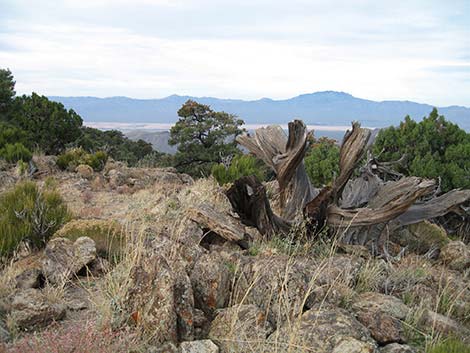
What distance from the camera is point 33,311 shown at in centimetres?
400

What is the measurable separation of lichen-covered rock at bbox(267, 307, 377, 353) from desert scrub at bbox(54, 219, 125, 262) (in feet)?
9.05

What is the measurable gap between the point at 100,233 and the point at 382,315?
3.63m

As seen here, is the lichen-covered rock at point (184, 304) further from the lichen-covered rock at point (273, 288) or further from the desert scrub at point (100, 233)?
the desert scrub at point (100, 233)

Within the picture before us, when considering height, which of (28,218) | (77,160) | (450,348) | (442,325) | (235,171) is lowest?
(442,325)

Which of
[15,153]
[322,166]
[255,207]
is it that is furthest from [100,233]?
[15,153]

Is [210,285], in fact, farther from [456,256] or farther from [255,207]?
[456,256]

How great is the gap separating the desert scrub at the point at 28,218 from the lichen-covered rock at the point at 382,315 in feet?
13.2

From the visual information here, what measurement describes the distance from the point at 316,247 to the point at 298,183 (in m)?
1.51

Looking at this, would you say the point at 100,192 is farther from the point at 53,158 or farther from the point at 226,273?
the point at 226,273

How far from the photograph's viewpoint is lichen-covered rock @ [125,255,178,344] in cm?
366

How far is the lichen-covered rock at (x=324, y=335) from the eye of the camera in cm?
332

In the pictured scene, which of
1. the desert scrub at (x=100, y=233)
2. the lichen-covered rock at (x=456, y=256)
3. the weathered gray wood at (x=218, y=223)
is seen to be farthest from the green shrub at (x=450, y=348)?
the lichen-covered rock at (x=456, y=256)

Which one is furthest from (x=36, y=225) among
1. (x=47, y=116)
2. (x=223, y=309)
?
(x=47, y=116)

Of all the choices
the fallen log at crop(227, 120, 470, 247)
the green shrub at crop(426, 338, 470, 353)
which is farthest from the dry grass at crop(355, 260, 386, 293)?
the green shrub at crop(426, 338, 470, 353)
